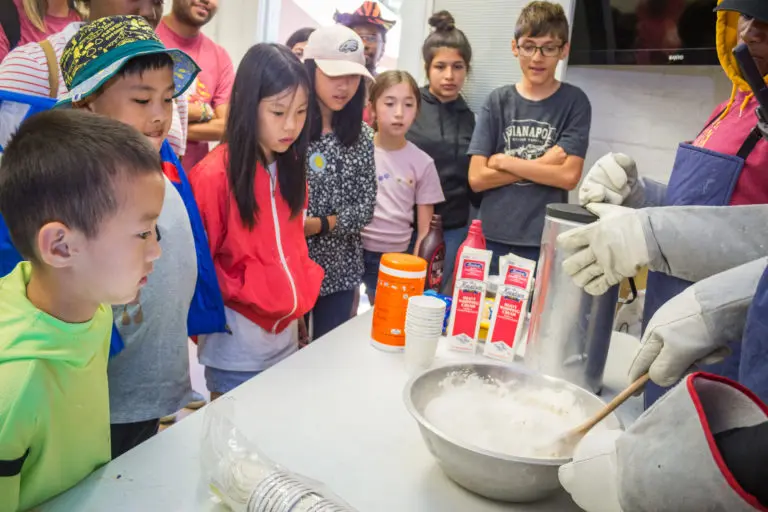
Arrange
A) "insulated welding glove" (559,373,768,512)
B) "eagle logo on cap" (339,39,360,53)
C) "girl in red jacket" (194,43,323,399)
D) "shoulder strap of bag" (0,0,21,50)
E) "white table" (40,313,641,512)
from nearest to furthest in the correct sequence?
"insulated welding glove" (559,373,768,512)
"white table" (40,313,641,512)
"girl in red jacket" (194,43,323,399)
"shoulder strap of bag" (0,0,21,50)
"eagle logo on cap" (339,39,360,53)

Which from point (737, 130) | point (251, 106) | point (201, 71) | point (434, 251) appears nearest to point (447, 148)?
point (434, 251)

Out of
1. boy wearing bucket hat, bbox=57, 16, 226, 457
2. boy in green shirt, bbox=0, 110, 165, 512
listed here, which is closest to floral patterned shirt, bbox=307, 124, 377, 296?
boy wearing bucket hat, bbox=57, 16, 226, 457

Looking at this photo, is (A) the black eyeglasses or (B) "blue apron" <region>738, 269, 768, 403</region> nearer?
(B) "blue apron" <region>738, 269, 768, 403</region>

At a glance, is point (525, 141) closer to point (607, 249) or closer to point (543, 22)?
point (543, 22)

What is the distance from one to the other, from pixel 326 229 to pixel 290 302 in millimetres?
481

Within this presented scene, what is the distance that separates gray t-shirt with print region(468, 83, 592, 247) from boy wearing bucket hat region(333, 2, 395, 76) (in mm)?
654

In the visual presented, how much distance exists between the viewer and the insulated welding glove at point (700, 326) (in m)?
0.85

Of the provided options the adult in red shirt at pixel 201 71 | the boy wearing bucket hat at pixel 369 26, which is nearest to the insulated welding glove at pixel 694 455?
the adult in red shirt at pixel 201 71

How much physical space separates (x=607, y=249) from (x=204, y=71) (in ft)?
7.02

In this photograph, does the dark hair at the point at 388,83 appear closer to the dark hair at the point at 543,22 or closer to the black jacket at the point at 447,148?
the black jacket at the point at 447,148

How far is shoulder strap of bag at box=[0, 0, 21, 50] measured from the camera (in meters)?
1.82

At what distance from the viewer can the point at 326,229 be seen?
2020 millimetres

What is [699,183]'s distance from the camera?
4.29 feet

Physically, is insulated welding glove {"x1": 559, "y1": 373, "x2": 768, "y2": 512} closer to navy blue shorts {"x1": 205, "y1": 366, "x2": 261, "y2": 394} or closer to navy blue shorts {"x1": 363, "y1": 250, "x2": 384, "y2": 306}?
navy blue shorts {"x1": 205, "y1": 366, "x2": 261, "y2": 394}
